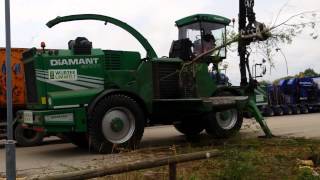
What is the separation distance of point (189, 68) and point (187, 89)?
1.84 ft

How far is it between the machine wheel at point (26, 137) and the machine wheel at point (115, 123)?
3.60 metres

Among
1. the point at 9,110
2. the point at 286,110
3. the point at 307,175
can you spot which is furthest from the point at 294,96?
the point at 9,110

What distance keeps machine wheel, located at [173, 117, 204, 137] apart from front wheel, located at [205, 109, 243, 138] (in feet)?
1.18

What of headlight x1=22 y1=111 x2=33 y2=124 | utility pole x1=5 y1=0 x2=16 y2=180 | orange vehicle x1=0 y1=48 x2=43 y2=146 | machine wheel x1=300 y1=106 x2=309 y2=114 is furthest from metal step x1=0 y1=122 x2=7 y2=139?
machine wheel x1=300 y1=106 x2=309 y2=114

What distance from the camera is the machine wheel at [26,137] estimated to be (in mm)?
15148

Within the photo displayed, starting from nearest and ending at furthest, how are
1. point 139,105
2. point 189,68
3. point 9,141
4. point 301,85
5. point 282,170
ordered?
point 9,141, point 282,170, point 139,105, point 189,68, point 301,85

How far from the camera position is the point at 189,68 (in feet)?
46.3

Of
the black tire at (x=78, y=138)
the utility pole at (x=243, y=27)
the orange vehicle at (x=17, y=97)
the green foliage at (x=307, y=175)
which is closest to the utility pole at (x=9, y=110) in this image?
the green foliage at (x=307, y=175)

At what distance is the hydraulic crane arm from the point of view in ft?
42.5

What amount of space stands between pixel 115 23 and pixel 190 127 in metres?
4.30

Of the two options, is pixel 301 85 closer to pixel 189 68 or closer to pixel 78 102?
pixel 189 68

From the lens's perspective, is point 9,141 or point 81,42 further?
point 81,42

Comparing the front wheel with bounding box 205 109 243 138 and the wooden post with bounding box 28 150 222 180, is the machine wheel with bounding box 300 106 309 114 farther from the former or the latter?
the wooden post with bounding box 28 150 222 180

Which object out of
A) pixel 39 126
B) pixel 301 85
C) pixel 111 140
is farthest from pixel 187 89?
pixel 301 85
